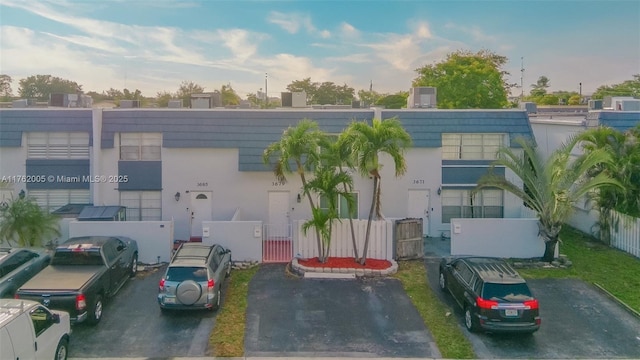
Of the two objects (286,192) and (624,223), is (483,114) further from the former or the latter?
(286,192)

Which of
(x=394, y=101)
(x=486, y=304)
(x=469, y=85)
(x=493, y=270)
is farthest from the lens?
(x=394, y=101)

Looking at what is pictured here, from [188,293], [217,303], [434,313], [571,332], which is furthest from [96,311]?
[571,332]

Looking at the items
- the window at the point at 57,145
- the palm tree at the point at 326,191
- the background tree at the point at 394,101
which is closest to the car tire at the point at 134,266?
the palm tree at the point at 326,191

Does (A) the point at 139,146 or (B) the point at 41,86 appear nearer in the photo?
(A) the point at 139,146

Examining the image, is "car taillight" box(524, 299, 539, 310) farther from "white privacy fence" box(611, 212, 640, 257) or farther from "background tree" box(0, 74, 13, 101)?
"background tree" box(0, 74, 13, 101)

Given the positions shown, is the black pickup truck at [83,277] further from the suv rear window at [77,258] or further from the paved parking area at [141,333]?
the paved parking area at [141,333]

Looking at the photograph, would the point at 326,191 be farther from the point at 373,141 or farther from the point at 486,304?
the point at 486,304
